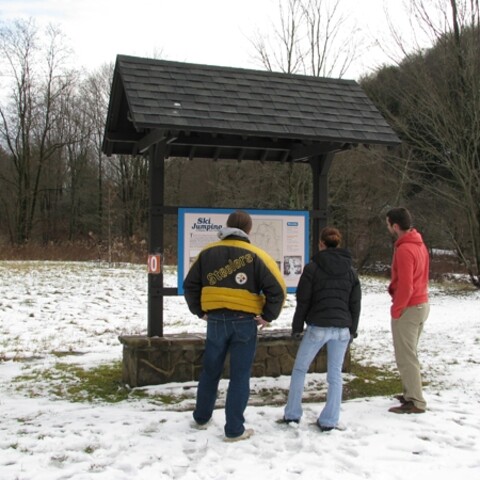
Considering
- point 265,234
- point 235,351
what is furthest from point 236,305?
point 265,234

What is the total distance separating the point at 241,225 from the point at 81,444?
206cm

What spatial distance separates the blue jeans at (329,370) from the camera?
4684mm

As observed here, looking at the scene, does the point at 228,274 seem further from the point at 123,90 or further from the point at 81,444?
the point at 123,90

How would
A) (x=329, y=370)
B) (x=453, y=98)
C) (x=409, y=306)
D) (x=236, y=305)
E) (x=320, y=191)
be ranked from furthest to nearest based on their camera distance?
(x=453, y=98)
(x=320, y=191)
(x=409, y=306)
(x=329, y=370)
(x=236, y=305)

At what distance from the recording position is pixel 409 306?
5.19 meters

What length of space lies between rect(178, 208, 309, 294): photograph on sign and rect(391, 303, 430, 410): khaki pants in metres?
1.90

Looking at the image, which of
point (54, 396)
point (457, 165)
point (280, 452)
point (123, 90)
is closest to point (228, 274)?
point (280, 452)

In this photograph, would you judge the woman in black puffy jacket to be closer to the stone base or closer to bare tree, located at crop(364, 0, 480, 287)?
the stone base

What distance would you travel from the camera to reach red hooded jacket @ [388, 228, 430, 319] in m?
5.09

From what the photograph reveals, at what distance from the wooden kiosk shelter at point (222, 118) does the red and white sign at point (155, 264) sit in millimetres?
57

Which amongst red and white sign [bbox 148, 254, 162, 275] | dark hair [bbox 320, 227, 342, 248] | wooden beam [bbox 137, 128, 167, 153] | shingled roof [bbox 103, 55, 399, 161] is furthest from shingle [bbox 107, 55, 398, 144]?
dark hair [bbox 320, 227, 342, 248]

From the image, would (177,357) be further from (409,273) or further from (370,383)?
(409,273)

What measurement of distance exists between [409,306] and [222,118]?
9.00 feet

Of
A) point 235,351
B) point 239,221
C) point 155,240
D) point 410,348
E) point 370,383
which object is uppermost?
point 239,221
